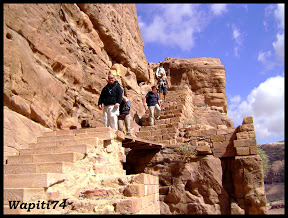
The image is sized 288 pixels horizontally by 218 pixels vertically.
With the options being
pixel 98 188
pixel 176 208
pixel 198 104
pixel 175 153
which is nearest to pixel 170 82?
pixel 198 104

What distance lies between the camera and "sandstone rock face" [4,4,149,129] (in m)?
6.75

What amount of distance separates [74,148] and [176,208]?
460 cm

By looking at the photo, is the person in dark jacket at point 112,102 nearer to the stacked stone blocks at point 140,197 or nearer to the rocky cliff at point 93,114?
the rocky cliff at point 93,114

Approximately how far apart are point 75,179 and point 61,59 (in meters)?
5.14

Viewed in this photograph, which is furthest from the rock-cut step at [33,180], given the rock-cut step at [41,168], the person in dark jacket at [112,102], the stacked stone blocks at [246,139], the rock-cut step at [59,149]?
the stacked stone blocks at [246,139]

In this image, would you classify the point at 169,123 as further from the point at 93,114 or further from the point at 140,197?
the point at 140,197

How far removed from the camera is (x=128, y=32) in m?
16.2

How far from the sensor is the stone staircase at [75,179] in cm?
430

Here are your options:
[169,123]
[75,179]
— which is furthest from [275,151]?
[75,179]

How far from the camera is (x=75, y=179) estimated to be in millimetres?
5051

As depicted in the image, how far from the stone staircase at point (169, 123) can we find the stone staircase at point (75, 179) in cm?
402

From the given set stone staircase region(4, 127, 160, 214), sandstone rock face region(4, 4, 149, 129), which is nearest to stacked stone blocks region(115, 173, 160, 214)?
stone staircase region(4, 127, 160, 214)

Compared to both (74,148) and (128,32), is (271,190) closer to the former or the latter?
(128,32)

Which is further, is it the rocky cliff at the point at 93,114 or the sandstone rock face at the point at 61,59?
the rocky cliff at the point at 93,114
